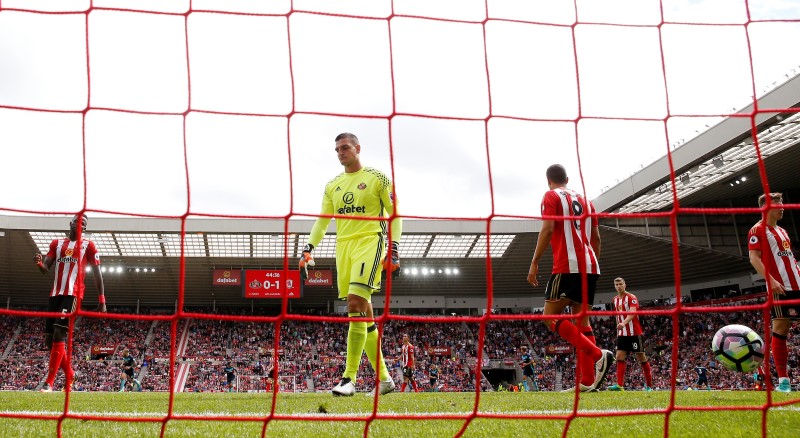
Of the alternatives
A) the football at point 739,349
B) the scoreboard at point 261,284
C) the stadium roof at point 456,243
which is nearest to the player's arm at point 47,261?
the football at point 739,349

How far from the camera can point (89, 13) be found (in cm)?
330

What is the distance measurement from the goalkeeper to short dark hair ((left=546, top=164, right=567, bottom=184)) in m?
1.25

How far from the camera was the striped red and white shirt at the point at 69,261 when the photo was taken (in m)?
6.26

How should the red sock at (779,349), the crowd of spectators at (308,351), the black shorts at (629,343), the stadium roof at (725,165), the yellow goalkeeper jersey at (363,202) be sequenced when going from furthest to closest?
the crowd of spectators at (308,351)
the stadium roof at (725,165)
the black shorts at (629,343)
the red sock at (779,349)
the yellow goalkeeper jersey at (363,202)

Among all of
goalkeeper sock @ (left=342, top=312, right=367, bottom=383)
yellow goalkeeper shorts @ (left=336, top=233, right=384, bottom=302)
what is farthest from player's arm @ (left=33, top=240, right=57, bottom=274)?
goalkeeper sock @ (left=342, top=312, right=367, bottom=383)

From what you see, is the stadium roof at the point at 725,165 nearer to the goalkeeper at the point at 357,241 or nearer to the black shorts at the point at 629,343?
the black shorts at the point at 629,343

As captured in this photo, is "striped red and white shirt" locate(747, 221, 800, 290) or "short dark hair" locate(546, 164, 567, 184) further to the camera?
"striped red and white shirt" locate(747, 221, 800, 290)

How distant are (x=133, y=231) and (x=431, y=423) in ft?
77.0

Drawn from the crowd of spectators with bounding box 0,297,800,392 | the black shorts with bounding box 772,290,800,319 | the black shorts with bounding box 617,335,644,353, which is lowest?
the crowd of spectators with bounding box 0,297,800,392

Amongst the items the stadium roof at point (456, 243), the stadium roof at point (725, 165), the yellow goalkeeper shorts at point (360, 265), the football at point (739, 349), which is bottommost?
the football at point (739, 349)

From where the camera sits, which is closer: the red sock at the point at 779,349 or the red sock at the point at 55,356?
the red sock at the point at 779,349

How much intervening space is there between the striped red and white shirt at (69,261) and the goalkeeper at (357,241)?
2.82m

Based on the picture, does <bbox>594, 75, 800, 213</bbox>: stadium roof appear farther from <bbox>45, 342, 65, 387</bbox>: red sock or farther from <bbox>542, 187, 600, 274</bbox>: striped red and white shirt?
<bbox>45, 342, 65, 387</bbox>: red sock

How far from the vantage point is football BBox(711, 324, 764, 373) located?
20.0 ft
